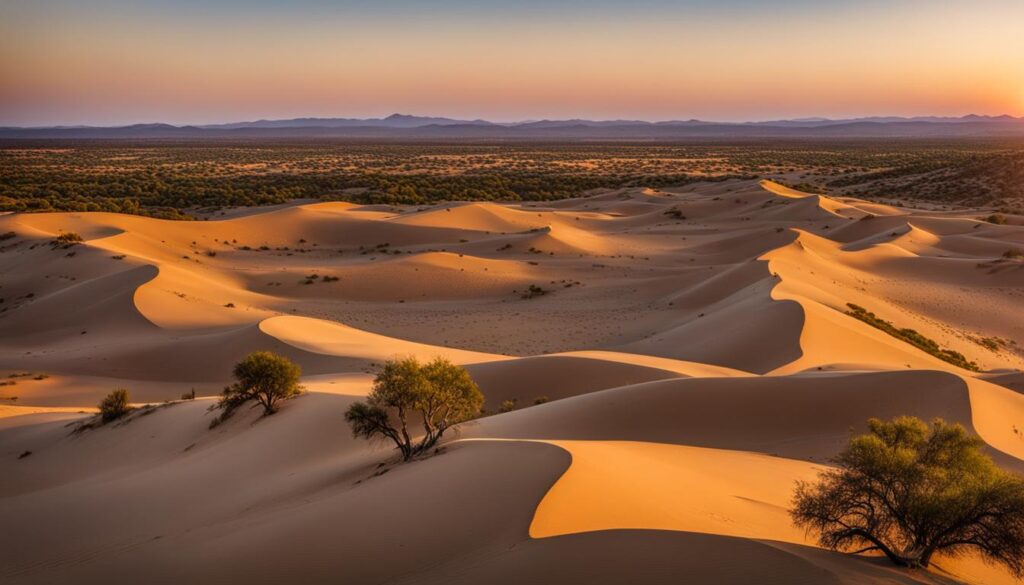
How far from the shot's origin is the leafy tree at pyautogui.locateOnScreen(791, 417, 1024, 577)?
6887mm

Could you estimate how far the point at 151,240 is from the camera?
41.3m

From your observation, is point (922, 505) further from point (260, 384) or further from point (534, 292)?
point (534, 292)

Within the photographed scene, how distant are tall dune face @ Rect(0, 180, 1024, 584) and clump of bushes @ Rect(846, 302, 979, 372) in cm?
22

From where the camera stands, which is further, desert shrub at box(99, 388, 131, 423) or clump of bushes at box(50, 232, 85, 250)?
clump of bushes at box(50, 232, 85, 250)

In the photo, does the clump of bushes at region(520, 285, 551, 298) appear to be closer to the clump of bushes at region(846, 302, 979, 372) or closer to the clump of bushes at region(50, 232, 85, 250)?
the clump of bushes at region(846, 302, 979, 372)

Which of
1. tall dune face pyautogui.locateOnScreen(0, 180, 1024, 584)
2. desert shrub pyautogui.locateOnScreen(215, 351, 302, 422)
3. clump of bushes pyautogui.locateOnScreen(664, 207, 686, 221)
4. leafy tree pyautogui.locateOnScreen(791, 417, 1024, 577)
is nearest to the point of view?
leafy tree pyautogui.locateOnScreen(791, 417, 1024, 577)

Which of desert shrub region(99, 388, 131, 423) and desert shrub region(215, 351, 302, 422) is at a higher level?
desert shrub region(215, 351, 302, 422)

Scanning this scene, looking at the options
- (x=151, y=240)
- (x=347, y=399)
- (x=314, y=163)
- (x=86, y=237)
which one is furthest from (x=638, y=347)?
(x=314, y=163)

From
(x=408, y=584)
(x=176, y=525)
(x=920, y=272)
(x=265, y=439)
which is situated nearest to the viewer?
(x=408, y=584)

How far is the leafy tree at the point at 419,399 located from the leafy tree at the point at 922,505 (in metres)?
5.62

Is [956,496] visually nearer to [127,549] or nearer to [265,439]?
[127,549]

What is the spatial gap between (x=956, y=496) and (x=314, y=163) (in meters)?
116

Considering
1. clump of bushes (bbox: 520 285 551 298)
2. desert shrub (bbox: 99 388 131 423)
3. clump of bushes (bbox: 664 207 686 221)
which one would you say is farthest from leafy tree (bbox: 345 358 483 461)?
clump of bushes (bbox: 664 207 686 221)

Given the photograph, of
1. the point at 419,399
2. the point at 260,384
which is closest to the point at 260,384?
the point at 260,384
